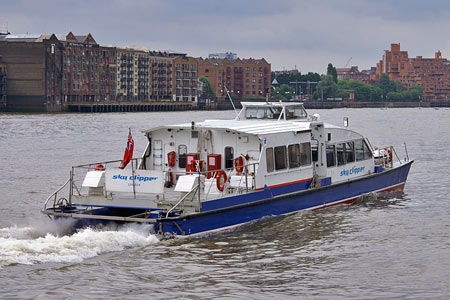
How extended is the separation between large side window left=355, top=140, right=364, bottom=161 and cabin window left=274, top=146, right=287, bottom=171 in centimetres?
426

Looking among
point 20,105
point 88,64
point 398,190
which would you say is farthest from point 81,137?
point 88,64

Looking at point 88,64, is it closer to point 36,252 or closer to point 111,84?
point 111,84

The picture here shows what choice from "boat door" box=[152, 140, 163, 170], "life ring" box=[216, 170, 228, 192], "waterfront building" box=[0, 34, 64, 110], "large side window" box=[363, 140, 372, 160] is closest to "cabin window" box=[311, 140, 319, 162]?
"large side window" box=[363, 140, 372, 160]

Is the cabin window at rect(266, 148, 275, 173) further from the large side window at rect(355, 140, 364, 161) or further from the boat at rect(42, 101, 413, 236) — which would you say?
the large side window at rect(355, 140, 364, 161)

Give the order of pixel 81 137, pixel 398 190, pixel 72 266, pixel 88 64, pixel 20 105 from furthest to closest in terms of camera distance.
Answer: pixel 88 64 → pixel 20 105 → pixel 81 137 → pixel 398 190 → pixel 72 266

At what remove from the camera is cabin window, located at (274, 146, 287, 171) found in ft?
66.9

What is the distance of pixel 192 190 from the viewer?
1795 cm

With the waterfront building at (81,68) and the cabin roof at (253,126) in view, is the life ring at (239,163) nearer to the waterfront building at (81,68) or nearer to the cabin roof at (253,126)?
the cabin roof at (253,126)

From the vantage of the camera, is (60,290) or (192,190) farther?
(192,190)

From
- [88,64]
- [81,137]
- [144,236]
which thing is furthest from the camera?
[88,64]

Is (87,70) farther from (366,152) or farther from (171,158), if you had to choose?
(171,158)

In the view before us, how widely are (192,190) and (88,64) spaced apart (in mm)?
153933

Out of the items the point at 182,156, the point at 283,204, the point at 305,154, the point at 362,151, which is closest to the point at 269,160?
the point at 283,204

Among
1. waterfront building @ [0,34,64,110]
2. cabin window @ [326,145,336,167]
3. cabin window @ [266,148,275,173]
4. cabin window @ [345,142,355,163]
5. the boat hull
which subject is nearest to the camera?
the boat hull
